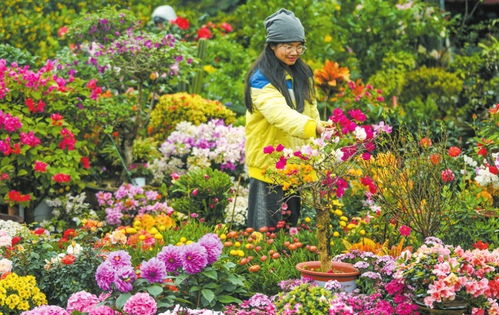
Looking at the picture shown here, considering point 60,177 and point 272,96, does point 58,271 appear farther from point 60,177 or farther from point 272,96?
point 60,177

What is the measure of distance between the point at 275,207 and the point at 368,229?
25.7 inches

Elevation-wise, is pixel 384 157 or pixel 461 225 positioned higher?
pixel 384 157

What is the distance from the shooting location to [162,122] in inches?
327

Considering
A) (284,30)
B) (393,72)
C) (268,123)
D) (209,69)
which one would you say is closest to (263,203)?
(268,123)

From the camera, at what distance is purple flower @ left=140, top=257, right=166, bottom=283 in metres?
Answer: 3.72

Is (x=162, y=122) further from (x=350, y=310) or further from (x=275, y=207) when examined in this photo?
(x=350, y=310)

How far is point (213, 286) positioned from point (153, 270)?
1.19 ft

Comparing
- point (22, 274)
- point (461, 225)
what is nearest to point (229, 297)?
point (22, 274)

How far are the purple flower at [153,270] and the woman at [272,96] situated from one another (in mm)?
1315

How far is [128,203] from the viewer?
268 inches

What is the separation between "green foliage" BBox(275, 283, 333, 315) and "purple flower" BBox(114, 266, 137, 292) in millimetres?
717

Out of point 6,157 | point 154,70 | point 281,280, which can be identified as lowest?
point 281,280

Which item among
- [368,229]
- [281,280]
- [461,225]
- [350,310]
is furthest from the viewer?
[368,229]

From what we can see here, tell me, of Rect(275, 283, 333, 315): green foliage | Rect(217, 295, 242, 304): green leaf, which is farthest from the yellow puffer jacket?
Rect(275, 283, 333, 315): green foliage
